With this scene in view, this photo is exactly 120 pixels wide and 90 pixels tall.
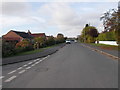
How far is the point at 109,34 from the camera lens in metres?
45.4

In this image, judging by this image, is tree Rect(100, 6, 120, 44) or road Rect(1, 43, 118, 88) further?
tree Rect(100, 6, 120, 44)

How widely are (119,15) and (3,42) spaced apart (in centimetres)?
2170

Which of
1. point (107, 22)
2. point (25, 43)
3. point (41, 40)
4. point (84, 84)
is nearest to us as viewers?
point (84, 84)

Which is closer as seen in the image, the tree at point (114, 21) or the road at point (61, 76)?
the road at point (61, 76)

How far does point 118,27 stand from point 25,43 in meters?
16.4

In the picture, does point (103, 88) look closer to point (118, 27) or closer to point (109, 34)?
point (118, 27)

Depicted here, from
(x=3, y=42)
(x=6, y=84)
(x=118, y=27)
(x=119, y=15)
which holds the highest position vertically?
(x=119, y=15)

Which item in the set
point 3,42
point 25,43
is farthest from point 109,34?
point 3,42

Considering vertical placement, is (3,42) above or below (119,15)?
below

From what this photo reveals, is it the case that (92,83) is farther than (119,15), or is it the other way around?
(119,15)

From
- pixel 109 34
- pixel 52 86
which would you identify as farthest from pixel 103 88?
pixel 109 34

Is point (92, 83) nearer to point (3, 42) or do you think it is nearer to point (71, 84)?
point (71, 84)

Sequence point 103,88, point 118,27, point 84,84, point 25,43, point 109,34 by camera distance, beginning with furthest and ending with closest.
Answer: point 109,34
point 118,27
point 25,43
point 84,84
point 103,88

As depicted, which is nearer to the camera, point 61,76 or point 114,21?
point 61,76
